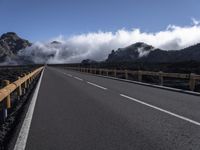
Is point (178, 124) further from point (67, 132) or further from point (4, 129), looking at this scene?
point (4, 129)

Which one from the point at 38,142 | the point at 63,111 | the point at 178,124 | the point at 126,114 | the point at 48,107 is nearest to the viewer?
the point at 38,142

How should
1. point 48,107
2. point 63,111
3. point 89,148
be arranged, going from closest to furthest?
point 89,148 → point 63,111 → point 48,107

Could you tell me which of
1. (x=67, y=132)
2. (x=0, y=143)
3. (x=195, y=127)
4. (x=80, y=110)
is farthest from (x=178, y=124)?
(x=0, y=143)

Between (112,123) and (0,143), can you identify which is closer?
Result: (0,143)

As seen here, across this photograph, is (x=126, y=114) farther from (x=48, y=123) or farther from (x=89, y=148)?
(x=89, y=148)

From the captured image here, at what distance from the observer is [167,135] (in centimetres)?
674

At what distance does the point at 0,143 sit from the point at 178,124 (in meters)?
3.90

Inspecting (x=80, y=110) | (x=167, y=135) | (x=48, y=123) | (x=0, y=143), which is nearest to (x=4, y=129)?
(x=48, y=123)

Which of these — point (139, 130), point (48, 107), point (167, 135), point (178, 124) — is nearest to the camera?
point (167, 135)

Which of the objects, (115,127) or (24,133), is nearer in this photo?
(24,133)

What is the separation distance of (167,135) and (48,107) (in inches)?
203

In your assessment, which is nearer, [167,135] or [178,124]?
[167,135]

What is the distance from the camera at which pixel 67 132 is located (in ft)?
23.2

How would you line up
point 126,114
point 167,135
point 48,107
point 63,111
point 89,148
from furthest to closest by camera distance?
point 48,107 < point 63,111 < point 126,114 < point 167,135 < point 89,148
